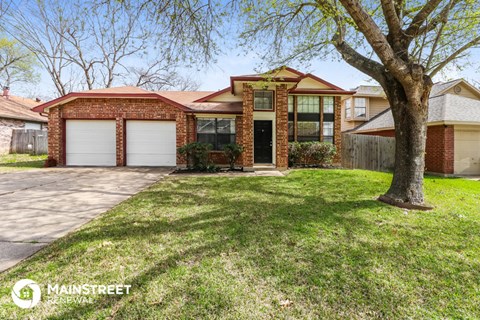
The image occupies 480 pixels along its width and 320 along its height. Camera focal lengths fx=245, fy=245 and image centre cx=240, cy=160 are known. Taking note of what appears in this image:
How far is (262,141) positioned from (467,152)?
9163 millimetres

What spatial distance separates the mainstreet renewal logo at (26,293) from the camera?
2.06 metres

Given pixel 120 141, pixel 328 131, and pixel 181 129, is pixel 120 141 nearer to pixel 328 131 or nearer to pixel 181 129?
pixel 181 129

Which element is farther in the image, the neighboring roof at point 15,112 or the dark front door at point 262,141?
the neighboring roof at point 15,112

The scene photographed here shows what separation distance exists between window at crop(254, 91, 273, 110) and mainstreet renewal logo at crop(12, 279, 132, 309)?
1002 cm

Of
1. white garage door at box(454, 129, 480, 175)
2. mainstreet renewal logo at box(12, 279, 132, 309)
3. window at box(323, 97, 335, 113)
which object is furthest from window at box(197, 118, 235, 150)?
mainstreet renewal logo at box(12, 279, 132, 309)

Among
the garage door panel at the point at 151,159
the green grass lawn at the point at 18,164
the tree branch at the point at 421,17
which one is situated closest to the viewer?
the tree branch at the point at 421,17

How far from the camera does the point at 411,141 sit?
517 centimetres

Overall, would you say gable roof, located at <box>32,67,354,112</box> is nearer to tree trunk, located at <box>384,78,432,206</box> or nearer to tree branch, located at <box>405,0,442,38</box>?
tree branch, located at <box>405,0,442,38</box>

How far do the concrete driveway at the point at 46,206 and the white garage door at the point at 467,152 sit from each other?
1288cm

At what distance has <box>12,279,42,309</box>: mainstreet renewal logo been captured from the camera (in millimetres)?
2057

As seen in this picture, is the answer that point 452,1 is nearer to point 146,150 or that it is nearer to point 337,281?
point 337,281

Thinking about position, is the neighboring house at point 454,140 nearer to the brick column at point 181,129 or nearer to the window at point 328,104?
the window at point 328,104

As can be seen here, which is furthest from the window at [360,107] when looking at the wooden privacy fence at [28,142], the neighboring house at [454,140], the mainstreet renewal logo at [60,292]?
the wooden privacy fence at [28,142]

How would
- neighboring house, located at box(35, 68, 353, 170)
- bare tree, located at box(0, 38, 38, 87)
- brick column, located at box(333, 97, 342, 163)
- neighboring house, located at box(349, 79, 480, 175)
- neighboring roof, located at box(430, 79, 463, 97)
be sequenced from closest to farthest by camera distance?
neighboring house, located at box(349, 79, 480, 175), neighboring house, located at box(35, 68, 353, 170), brick column, located at box(333, 97, 342, 163), neighboring roof, located at box(430, 79, 463, 97), bare tree, located at box(0, 38, 38, 87)
